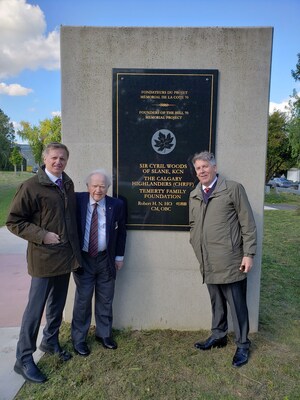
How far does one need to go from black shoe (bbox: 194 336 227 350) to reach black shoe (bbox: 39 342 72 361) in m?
1.23

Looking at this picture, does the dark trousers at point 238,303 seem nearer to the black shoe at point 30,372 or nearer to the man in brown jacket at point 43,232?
the man in brown jacket at point 43,232

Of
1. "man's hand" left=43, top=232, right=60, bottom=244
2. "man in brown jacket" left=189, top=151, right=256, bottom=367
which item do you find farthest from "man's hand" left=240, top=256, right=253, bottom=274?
"man's hand" left=43, top=232, right=60, bottom=244

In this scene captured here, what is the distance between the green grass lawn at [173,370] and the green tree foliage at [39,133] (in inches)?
1811

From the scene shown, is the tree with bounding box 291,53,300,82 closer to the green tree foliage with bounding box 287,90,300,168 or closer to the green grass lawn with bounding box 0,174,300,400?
the green tree foliage with bounding box 287,90,300,168

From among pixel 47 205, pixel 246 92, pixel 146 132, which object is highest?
pixel 246 92

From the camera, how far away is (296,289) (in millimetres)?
5066

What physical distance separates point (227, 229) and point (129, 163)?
1.22 meters

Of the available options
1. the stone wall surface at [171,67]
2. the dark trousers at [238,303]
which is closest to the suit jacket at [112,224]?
the stone wall surface at [171,67]

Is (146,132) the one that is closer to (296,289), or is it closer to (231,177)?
(231,177)

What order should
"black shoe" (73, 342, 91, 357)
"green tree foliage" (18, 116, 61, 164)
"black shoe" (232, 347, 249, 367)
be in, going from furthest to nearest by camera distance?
1. "green tree foliage" (18, 116, 61, 164)
2. "black shoe" (73, 342, 91, 357)
3. "black shoe" (232, 347, 249, 367)

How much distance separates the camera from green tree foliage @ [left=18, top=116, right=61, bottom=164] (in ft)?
159

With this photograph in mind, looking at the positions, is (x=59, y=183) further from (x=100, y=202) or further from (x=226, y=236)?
(x=226, y=236)

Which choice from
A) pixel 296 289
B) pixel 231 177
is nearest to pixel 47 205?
pixel 231 177

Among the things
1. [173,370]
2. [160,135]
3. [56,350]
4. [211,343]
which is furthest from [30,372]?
[160,135]
